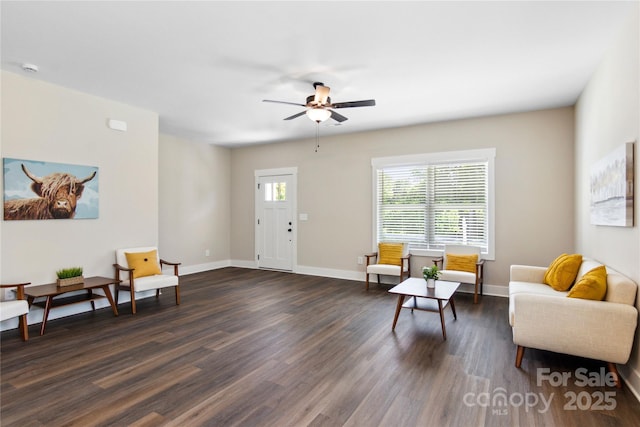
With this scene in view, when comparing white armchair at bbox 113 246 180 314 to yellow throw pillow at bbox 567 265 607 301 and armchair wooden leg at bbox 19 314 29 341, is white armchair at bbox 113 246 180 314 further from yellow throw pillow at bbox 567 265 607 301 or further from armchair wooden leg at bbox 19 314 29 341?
yellow throw pillow at bbox 567 265 607 301

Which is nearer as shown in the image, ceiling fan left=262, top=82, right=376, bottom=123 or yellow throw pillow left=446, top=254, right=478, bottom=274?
ceiling fan left=262, top=82, right=376, bottom=123

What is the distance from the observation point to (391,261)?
18.9ft

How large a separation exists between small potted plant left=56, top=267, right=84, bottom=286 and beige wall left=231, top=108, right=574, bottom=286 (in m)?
3.90

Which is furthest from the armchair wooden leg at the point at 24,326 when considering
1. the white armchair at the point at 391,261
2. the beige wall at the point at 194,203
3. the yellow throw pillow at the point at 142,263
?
the white armchair at the point at 391,261

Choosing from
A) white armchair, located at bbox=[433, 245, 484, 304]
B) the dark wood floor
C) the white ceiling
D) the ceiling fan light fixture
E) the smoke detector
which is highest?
the white ceiling

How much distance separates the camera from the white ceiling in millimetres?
2590

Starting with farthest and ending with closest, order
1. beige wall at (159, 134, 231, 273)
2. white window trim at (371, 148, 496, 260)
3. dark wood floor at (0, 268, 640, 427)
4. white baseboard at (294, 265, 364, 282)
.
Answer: beige wall at (159, 134, 231, 273), white baseboard at (294, 265, 364, 282), white window trim at (371, 148, 496, 260), dark wood floor at (0, 268, 640, 427)

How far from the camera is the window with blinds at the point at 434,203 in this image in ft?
17.7

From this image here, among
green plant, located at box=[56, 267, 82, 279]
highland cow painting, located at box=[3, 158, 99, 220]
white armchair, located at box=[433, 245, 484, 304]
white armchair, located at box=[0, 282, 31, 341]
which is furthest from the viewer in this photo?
white armchair, located at box=[433, 245, 484, 304]

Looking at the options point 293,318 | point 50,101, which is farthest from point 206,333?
point 50,101

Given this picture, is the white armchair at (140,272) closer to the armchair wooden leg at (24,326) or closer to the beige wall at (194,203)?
the armchair wooden leg at (24,326)

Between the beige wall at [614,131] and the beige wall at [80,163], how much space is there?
556cm

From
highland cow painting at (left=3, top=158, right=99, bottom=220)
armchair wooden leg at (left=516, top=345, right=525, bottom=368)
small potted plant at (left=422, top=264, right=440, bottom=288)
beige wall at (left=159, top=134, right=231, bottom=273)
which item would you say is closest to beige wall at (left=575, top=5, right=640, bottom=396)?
armchair wooden leg at (left=516, top=345, right=525, bottom=368)

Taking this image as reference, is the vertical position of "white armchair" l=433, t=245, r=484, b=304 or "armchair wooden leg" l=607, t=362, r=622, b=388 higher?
"white armchair" l=433, t=245, r=484, b=304
